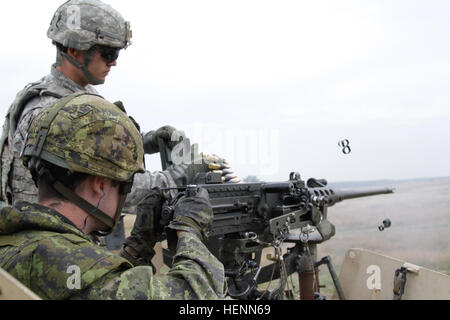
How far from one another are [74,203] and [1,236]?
306 mm

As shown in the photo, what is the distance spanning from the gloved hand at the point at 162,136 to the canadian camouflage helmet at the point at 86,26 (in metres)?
0.84

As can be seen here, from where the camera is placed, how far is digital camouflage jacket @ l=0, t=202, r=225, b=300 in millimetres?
1546

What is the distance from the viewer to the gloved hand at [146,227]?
115 inches

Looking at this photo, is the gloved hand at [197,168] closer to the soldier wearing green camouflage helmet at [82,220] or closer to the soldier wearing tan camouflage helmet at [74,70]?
the soldier wearing tan camouflage helmet at [74,70]

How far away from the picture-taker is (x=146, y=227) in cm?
298

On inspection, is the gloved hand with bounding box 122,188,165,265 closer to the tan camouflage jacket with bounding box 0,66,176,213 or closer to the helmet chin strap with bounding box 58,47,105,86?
the tan camouflage jacket with bounding box 0,66,176,213

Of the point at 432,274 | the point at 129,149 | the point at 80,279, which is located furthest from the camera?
the point at 432,274

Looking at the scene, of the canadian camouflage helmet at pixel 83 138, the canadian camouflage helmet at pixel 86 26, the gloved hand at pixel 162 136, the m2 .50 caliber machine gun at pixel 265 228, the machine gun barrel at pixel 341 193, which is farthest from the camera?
the machine gun barrel at pixel 341 193

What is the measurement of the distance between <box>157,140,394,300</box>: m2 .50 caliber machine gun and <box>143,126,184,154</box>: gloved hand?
1.90 ft

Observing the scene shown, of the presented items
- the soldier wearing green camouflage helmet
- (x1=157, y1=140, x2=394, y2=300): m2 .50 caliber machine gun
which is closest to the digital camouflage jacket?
the soldier wearing green camouflage helmet

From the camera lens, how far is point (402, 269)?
12.1 feet

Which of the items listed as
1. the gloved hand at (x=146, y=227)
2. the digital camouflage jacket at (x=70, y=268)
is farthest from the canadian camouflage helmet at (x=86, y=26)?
the digital camouflage jacket at (x=70, y=268)

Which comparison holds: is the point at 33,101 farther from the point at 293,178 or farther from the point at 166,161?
the point at 293,178
